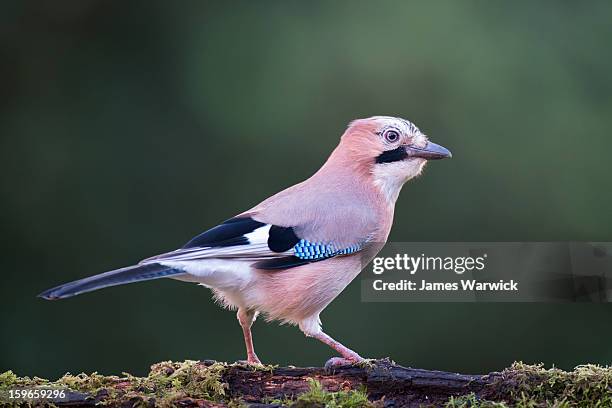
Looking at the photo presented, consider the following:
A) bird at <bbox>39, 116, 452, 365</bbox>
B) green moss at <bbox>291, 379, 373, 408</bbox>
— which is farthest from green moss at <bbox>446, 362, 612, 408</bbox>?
bird at <bbox>39, 116, 452, 365</bbox>

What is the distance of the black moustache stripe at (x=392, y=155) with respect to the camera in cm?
518

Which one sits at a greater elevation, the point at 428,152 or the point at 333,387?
the point at 428,152

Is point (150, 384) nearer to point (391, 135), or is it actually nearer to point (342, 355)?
point (342, 355)

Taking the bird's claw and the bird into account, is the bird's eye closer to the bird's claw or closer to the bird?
the bird

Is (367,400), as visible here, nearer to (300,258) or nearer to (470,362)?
(300,258)

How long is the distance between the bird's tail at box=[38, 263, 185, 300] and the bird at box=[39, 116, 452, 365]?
25 millimetres

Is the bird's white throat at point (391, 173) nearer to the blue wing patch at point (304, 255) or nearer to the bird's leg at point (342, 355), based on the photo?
the blue wing patch at point (304, 255)

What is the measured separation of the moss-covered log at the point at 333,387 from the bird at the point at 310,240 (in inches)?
18.9

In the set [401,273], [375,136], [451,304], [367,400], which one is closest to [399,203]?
[451,304]

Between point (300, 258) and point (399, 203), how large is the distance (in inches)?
130

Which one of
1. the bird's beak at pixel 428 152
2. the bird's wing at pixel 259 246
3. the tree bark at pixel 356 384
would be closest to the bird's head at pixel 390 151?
the bird's beak at pixel 428 152

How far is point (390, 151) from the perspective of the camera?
519 cm

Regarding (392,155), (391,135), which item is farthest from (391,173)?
(391,135)

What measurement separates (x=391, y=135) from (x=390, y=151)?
0.09 meters
